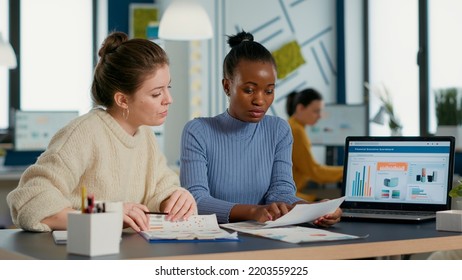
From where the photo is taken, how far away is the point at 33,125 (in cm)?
684

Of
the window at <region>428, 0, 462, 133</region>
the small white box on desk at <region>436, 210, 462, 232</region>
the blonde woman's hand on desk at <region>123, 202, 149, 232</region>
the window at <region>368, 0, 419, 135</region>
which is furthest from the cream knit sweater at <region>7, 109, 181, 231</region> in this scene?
the window at <region>368, 0, 419, 135</region>

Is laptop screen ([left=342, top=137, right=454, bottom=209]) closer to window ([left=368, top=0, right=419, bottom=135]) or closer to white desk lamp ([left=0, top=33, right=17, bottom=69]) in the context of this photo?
white desk lamp ([left=0, top=33, right=17, bottom=69])

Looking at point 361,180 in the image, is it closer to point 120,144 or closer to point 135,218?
point 120,144

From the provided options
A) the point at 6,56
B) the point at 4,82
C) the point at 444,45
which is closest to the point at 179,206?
the point at 6,56

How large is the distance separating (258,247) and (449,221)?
0.65 m

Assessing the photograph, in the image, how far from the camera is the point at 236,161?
2.72 metres

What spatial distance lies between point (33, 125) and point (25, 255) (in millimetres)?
5299

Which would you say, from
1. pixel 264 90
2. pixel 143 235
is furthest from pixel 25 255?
pixel 264 90

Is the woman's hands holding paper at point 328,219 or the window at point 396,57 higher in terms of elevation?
the window at point 396,57

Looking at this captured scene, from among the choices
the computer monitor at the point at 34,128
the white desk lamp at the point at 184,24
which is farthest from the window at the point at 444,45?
the computer monitor at the point at 34,128

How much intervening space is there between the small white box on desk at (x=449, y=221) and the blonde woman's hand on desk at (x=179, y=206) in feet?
2.17

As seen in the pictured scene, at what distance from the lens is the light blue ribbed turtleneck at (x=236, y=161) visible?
267cm

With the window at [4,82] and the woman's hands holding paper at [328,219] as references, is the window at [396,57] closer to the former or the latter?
the window at [4,82]
